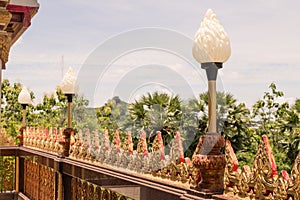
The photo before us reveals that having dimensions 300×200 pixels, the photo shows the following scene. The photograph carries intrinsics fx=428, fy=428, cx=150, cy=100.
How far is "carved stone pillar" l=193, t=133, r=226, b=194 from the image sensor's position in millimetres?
2699

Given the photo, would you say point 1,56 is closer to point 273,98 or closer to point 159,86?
point 159,86

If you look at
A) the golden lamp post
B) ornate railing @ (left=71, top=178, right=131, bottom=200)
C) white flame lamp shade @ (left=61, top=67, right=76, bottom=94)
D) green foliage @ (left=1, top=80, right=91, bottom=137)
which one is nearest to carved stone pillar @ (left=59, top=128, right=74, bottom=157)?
ornate railing @ (left=71, top=178, right=131, bottom=200)

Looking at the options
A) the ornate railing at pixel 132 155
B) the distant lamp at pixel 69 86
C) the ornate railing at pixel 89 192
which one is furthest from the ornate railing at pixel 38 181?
the distant lamp at pixel 69 86

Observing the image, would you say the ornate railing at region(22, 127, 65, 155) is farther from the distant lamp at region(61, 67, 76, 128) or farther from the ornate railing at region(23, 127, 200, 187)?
the distant lamp at region(61, 67, 76, 128)

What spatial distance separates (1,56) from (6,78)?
62.2 feet

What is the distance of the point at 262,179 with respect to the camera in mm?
2434

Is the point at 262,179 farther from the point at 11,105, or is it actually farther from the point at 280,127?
the point at 11,105

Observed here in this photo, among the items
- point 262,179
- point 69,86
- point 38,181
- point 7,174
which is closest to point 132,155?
point 262,179

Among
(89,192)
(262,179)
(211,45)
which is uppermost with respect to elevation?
(211,45)

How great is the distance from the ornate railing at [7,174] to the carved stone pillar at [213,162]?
6.74 metres

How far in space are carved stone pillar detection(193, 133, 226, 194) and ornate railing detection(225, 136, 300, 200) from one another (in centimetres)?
4

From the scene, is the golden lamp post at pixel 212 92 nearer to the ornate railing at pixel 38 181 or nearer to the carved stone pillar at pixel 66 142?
the carved stone pillar at pixel 66 142

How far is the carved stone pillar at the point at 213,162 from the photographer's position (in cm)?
270

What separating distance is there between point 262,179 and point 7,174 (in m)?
7.24
